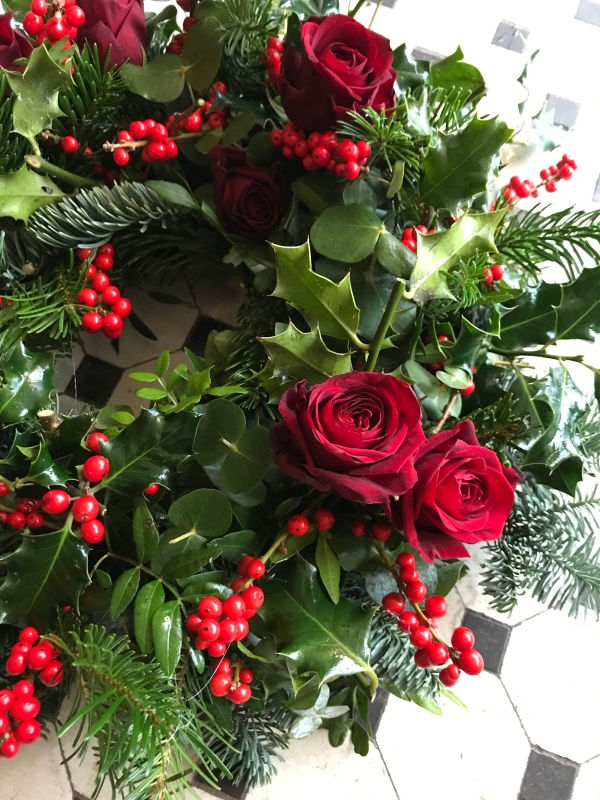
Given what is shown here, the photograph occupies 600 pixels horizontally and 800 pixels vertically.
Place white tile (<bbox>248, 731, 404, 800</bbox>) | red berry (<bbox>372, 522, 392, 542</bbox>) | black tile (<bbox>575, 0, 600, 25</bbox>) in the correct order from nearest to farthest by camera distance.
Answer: red berry (<bbox>372, 522, 392, 542</bbox>)
white tile (<bbox>248, 731, 404, 800</bbox>)
black tile (<bbox>575, 0, 600, 25</bbox>)

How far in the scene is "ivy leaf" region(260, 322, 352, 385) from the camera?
45 cm

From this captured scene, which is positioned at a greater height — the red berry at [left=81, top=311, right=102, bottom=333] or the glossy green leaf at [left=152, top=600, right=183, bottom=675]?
the red berry at [left=81, top=311, right=102, bottom=333]

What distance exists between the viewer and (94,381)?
72 centimetres

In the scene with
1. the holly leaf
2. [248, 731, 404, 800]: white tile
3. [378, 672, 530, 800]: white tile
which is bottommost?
[248, 731, 404, 800]: white tile

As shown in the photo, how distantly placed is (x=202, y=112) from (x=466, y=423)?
1.36 ft

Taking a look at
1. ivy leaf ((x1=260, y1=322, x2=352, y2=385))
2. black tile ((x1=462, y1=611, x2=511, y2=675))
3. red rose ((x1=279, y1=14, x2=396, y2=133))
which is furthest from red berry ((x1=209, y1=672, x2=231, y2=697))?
red rose ((x1=279, y1=14, x2=396, y2=133))

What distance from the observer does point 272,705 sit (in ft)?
1.87

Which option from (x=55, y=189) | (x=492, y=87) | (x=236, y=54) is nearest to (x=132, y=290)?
(x=55, y=189)

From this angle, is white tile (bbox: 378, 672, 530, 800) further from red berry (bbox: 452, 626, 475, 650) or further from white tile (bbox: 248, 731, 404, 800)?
red berry (bbox: 452, 626, 475, 650)

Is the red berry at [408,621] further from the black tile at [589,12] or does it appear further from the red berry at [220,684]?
the black tile at [589,12]

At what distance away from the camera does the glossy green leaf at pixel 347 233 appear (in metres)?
0.52


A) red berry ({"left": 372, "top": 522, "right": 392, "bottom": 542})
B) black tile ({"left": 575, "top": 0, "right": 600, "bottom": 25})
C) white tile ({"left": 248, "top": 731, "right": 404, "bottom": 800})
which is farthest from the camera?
black tile ({"left": 575, "top": 0, "right": 600, "bottom": 25})

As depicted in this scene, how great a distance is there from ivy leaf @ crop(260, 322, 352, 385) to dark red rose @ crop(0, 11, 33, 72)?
15.2 inches

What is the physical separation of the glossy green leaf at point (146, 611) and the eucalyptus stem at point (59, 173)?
39 cm
